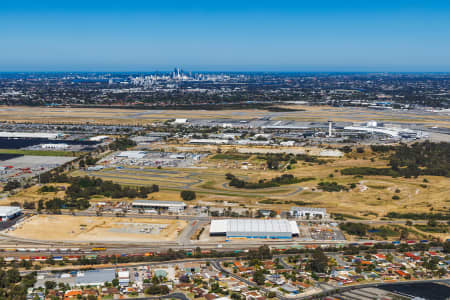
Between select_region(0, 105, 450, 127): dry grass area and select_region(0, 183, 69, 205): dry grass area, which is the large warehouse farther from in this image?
select_region(0, 105, 450, 127): dry grass area

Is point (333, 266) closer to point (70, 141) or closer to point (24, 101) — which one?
point (70, 141)

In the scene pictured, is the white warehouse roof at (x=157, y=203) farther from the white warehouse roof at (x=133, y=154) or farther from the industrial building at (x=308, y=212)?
the white warehouse roof at (x=133, y=154)

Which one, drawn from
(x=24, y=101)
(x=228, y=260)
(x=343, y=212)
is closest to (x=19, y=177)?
(x=228, y=260)

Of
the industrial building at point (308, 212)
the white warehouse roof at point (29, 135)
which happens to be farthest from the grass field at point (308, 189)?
the white warehouse roof at point (29, 135)

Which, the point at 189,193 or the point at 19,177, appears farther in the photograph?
the point at 19,177

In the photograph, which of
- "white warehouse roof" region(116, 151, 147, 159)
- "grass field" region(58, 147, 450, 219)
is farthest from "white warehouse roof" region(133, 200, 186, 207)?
"white warehouse roof" region(116, 151, 147, 159)
